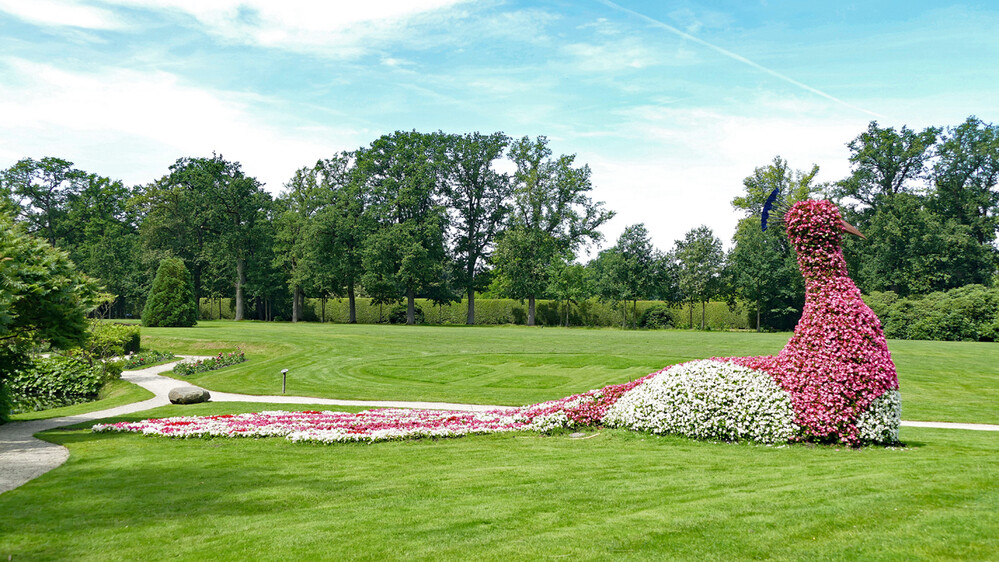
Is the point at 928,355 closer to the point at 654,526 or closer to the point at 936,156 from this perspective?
the point at 654,526

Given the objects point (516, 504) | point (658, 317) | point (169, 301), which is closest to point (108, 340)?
point (169, 301)

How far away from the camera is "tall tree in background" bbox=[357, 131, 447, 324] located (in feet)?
174

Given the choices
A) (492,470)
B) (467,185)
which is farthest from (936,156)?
(492,470)

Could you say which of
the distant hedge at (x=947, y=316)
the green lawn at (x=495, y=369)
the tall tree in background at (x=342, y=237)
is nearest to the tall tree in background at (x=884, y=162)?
the distant hedge at (x=947, y=316)

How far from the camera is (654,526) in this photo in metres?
5.68

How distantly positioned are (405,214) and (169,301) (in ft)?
77.5

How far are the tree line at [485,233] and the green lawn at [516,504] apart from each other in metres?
43.8

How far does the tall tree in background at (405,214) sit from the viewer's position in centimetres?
5303

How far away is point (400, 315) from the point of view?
60.4 m

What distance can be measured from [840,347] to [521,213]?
166ft

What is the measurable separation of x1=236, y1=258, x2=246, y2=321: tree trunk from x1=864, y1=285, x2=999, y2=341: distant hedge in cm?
5210

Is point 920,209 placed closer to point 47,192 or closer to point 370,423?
point 370,423

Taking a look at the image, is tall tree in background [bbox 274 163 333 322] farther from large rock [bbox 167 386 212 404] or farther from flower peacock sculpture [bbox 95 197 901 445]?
flower peacock sculpture [bbox 95 197 901 445]

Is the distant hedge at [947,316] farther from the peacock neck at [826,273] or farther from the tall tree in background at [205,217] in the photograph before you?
the tall tree in background at [205,217]
